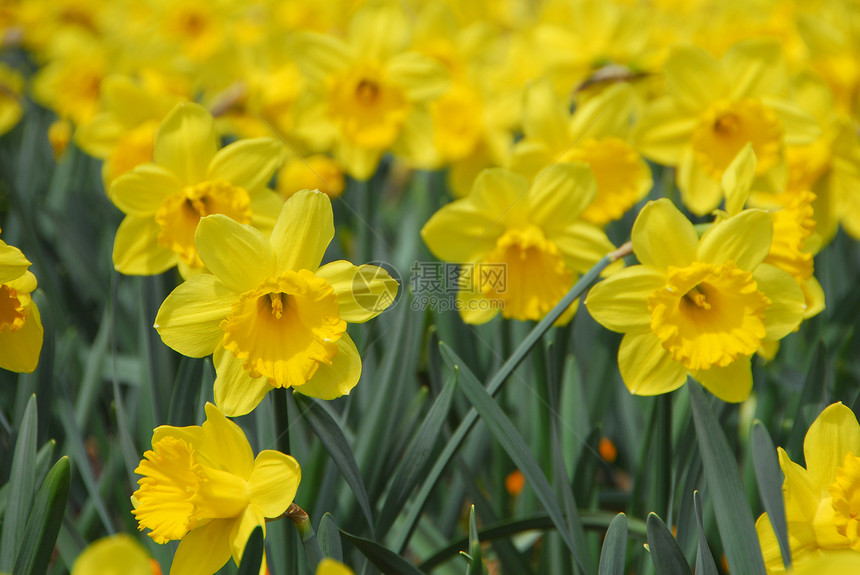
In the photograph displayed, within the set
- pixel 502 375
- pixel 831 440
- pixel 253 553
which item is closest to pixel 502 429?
pixel 502 375

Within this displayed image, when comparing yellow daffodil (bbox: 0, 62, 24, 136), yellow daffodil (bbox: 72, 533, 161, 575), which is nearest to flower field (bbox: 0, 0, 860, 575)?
yellow daffodil (bbox: 72, 533, 161, 575)

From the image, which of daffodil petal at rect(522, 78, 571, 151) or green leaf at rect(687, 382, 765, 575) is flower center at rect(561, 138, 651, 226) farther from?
green leaf at rect(687, 382, 765, 575)

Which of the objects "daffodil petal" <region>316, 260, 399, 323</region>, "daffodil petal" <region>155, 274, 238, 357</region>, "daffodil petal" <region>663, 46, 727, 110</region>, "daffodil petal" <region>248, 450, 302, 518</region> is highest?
"daffodil petal" <region>663, 46, 727, 110</region>

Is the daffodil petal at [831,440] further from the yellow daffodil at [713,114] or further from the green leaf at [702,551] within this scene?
the yellow daffodil at [713,114]

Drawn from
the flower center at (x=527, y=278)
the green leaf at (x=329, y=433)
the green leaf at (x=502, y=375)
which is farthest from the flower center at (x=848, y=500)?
the green leaf at (x=329, y=433)

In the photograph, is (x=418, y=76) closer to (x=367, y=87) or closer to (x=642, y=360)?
(x=367, y=87)

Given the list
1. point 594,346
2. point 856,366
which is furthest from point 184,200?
point 856,366

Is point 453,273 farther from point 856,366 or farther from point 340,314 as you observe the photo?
point 856,366

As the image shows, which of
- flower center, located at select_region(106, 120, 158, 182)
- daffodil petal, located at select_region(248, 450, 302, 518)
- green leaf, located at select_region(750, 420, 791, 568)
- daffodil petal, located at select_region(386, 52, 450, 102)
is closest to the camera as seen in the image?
green leaf, located at select_region(750, 420, 791, 568)

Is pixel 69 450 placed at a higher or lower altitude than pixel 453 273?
lower
